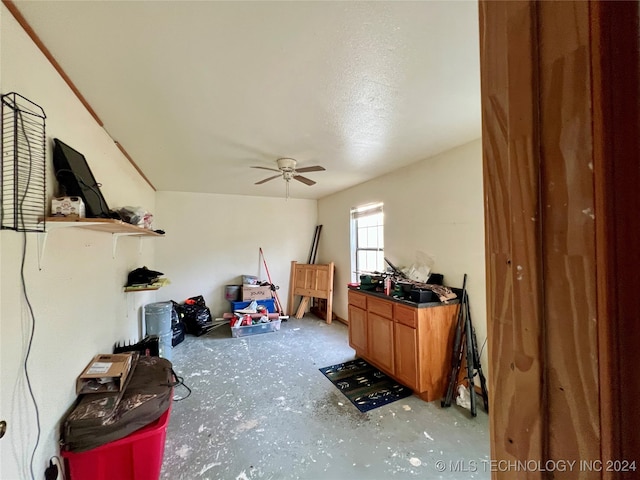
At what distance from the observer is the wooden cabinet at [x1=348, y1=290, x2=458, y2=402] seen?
2.38 metres

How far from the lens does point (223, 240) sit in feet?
15.8

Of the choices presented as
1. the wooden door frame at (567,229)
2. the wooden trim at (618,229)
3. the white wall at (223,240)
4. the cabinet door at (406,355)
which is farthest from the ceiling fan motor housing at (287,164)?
the wooden trim at (618,229)

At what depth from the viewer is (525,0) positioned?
36 centimetres

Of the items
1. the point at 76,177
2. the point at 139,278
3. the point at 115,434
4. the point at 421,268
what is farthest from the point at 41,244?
the point at 421,268

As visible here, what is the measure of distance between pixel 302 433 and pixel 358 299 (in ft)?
5.19

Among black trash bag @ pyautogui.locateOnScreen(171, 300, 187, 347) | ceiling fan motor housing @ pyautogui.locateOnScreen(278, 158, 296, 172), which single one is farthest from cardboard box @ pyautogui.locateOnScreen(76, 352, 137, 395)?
ceiling fan motor housing @ pyautogui.locateOnScreen(278, 158, 296, 172)

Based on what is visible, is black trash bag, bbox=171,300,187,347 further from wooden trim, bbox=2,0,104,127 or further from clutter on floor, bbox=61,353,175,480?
wooden trim, bbox=2,0,104,127

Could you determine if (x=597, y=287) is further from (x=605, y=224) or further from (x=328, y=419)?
(x=328, y=419)

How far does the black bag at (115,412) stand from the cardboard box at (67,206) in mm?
1104

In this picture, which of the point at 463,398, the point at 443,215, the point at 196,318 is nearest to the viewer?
the point at 463,398

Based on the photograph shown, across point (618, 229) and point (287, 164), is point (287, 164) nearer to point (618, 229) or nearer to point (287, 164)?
point (287, 164)

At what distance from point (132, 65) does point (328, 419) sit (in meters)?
2.78

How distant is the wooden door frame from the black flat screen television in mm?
1974

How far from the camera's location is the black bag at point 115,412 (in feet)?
4.47
